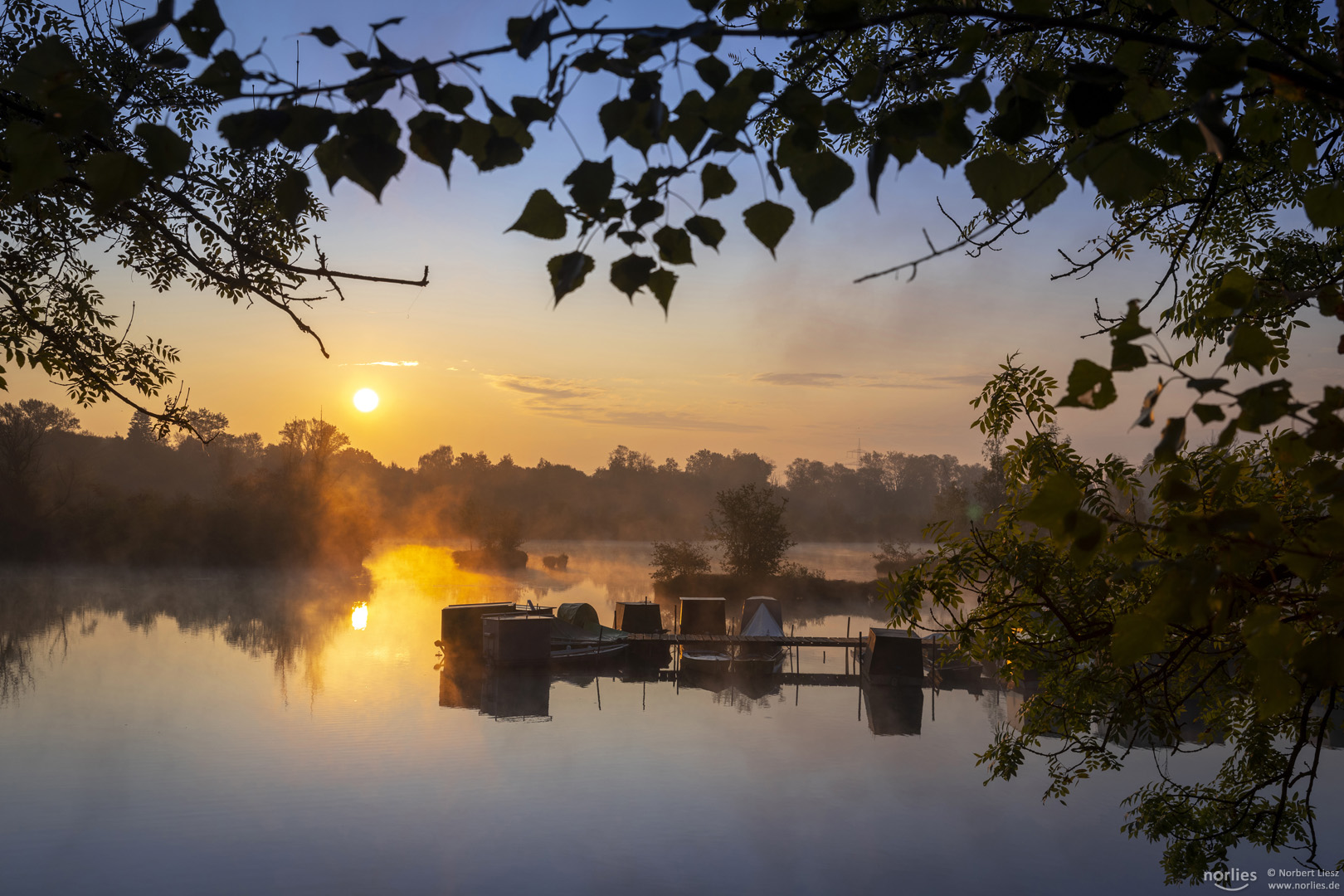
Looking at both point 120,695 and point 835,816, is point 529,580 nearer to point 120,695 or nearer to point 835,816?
point 120,695

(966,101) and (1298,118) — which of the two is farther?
(1298,118)

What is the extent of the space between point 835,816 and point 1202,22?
2539 cm

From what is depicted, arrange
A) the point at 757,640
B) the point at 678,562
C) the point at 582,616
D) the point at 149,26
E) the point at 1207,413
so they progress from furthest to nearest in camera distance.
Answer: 1. the point at 678,562
2. the point at 582,616
3. the point at 757,640
4. the point at 149,26
5. the point at 1207,413

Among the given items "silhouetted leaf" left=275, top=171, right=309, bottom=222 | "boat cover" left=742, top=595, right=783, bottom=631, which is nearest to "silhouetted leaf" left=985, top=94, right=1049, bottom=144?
"silhouetted leaf" left=275, top=171, right=309, bottom=222

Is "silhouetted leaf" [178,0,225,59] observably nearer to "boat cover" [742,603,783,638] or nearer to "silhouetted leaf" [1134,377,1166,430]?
"silhouetted leaf" [1134,377,1166,430]

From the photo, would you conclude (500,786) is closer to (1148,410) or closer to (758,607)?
(758,607)

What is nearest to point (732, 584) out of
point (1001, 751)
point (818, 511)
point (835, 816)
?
point (835, 816)

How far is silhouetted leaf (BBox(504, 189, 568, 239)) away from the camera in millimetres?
1620

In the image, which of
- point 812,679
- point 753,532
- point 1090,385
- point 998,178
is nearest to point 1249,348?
point 1090,385

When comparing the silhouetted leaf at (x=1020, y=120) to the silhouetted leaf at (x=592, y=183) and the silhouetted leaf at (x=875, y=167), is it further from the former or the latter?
the silhouetted leaf at (x=592, y=183)

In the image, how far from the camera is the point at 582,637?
125ft

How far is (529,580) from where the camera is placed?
73.4 m

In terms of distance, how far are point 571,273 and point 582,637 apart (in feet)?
124

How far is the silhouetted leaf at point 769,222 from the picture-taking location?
163 cm
